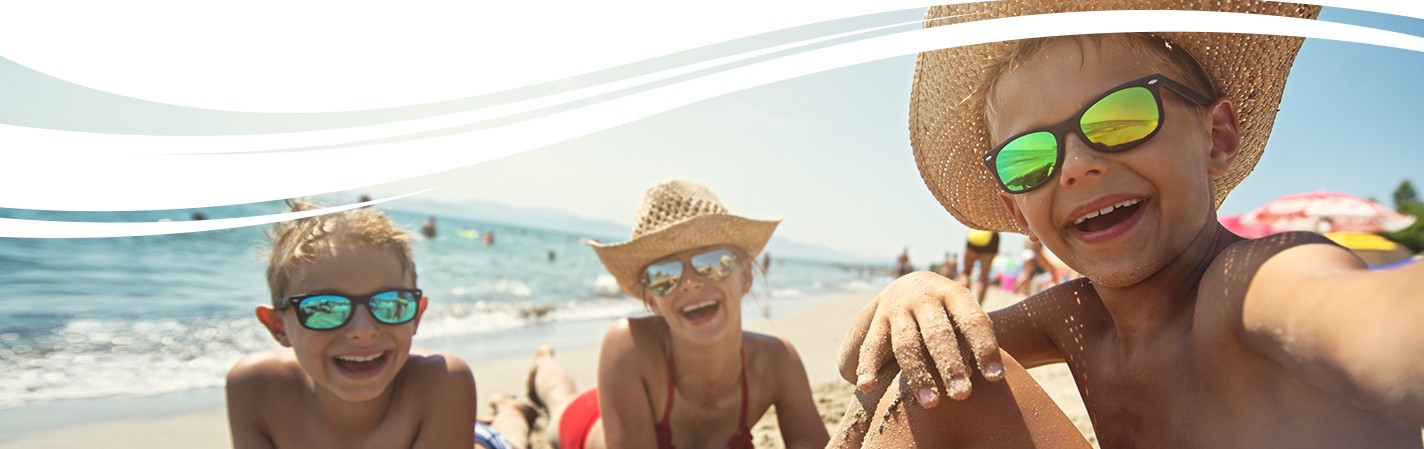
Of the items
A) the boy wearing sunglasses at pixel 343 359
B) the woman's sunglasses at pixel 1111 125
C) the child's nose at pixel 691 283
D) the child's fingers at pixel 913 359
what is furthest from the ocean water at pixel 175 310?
Answer: the woman's sunglasses at pixel 1111 125

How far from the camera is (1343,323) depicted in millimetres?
920

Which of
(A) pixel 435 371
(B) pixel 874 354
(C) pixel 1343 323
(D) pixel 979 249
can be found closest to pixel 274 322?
(A) pixel 435 371

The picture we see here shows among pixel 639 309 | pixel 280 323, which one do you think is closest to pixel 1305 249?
pixel 280 323

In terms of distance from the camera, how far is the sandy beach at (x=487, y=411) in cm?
379

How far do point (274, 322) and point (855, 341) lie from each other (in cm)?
Result: 220

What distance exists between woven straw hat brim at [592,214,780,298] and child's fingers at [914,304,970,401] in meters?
2.06

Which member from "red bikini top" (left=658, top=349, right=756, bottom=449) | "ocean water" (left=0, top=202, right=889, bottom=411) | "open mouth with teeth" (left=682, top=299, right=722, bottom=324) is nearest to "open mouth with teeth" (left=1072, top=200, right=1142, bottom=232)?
"open mouth with teeth" (left=682, top=299, right=722, bottom=324)

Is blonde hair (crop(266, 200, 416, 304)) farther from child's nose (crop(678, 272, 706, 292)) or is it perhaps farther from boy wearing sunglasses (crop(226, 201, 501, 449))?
child's nose (crop(678, 272, 706, 292))

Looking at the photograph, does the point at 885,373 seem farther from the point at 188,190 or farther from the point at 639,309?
the point at 639,309

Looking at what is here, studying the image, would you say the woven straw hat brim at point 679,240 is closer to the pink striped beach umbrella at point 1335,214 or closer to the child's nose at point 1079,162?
the child's nose at point 1079,162

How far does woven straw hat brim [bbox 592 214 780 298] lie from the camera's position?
3396 mm

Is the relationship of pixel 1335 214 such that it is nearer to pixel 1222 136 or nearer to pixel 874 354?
pixel 1222 136

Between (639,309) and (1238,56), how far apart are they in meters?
12.7

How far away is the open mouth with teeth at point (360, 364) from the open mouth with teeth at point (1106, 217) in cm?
239
